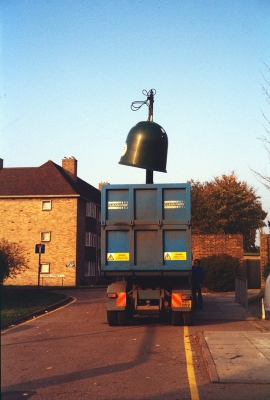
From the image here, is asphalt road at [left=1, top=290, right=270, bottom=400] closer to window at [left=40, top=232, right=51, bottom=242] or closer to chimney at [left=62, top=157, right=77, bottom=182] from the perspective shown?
window at [left=40, top=232, right=51, bottom=242]

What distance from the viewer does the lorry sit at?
549 inches

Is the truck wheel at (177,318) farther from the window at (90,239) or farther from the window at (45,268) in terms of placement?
the window at (90,239)

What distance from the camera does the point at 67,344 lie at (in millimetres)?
11250

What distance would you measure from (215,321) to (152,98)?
24.0 feet

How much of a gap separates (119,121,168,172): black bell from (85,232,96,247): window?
34.9 meters

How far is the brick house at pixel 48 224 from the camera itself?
149 feet

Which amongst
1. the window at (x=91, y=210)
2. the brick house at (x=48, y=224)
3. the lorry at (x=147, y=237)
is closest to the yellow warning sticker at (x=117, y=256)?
the lorry at (x=147, y=237)

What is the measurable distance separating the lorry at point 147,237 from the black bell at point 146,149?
826 mm

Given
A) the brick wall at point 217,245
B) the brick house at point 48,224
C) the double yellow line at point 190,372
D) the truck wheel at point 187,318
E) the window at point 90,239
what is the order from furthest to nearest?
1. the window at point 90,239
2. the brick house at point 48,224
3. the brick wall at point 217,245
4. the truck wheel at point 187,318
5. the double yellow line at point 190,372

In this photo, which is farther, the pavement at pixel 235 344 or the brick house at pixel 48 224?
the brick house at pixel 48 224

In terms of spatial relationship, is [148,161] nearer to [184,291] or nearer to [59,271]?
[184,291]

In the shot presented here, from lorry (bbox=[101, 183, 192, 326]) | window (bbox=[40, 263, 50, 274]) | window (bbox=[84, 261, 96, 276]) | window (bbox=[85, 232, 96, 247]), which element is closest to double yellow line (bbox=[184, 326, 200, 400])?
lorry (bbox=[101, 183, 192, 326])

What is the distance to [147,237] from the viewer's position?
→ 46.1ft

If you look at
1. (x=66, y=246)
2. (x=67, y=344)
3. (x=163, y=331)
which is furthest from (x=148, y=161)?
(x=66, y=246)
